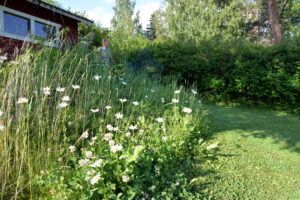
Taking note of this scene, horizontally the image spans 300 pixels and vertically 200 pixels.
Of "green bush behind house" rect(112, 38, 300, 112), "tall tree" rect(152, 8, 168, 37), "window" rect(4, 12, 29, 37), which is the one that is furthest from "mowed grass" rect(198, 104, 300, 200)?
"tall tree" rect(152, 8, 168, 37)

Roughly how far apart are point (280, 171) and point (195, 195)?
147 cm

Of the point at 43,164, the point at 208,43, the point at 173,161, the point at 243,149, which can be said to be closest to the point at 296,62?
the point at 208,43

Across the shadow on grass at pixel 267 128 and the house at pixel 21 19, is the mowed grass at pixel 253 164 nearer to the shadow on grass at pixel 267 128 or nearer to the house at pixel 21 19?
the shadow on grass at pixel 267 128

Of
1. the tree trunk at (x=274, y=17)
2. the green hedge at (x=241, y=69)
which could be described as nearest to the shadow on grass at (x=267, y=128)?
the green hedge at (x=241, y=69)

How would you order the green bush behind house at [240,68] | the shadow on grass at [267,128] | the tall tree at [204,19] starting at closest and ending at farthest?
1. the shadow on grass at [267,128]
2. the green bush behind house at [240,68]
3. the tall tree at [204,19]

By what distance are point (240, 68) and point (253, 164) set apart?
500 centimetres

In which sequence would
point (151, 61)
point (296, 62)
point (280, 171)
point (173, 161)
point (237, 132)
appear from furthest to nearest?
point (151, 61) < point (296, 62) < point (237, 132) < point (280, 171) < point (173, 161)

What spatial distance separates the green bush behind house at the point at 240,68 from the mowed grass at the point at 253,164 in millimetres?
2704

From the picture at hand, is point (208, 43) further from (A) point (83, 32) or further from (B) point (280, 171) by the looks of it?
(A) point (83, 32)

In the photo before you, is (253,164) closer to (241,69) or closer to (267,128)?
(267,128)

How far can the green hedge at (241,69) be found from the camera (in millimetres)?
6402

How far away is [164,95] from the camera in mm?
4211

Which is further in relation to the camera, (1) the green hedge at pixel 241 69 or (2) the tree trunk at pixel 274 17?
(2) the tree trunk at pixel 274 17

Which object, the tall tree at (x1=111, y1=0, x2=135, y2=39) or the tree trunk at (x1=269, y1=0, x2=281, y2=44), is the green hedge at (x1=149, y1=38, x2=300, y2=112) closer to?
the tree trunk at (x1=269, y1=0, x2=281, y2=44)
